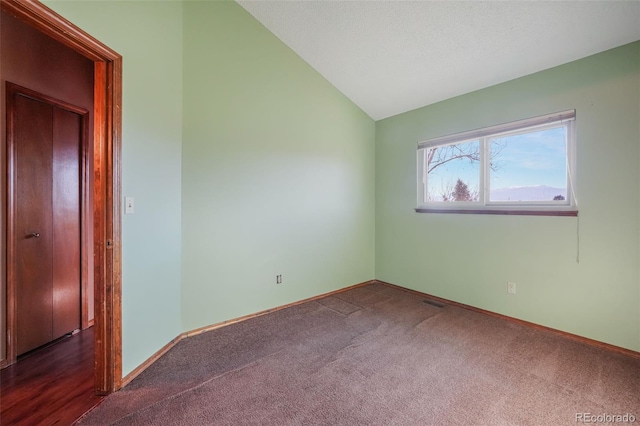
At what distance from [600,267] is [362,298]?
7.27 feet

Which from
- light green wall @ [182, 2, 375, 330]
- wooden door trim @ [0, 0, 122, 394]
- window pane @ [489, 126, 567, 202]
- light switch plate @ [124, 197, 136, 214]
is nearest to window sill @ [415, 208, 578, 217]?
window pane @ [489, 126, 567, 202]

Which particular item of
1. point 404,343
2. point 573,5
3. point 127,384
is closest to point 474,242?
point 404,343

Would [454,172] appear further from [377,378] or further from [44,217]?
[44,217]

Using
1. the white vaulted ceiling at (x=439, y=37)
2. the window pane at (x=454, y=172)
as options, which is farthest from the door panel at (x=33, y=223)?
the window pane at (x=454, y=172)

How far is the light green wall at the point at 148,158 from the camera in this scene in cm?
167

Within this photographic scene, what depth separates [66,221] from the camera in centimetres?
227

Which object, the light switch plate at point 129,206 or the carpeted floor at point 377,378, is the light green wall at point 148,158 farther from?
the carpeted floor at point 377,378

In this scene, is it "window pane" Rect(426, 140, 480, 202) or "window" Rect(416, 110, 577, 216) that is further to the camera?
"window pane" Rect(426, 140, 480, 202)

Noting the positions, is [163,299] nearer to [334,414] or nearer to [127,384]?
[127,384]

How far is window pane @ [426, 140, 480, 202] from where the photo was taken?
302 cm

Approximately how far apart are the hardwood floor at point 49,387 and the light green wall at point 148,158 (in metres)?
0.29

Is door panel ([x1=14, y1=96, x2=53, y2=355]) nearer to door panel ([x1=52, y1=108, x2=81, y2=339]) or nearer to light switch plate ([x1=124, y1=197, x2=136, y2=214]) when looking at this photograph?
door panel ([x1=52, y1=108, x2=81, y2=339])

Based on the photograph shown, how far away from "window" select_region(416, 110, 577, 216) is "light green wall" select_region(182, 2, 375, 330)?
1.11 meters

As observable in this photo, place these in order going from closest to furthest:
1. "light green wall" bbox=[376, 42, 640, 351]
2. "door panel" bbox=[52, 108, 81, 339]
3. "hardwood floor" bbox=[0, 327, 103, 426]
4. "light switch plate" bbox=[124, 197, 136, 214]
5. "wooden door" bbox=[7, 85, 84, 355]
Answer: "hardwood floor" bbox=[0, 327, 103, 426]
"light switch plate" bbox=[124, 197, 136, 214]
"wooden door" bbox=[7, 85, 84, 355]
"light green wall" bbox=[376, 42, 640, 351]
"door panel" bbox=[52, 108, 81, 339]
